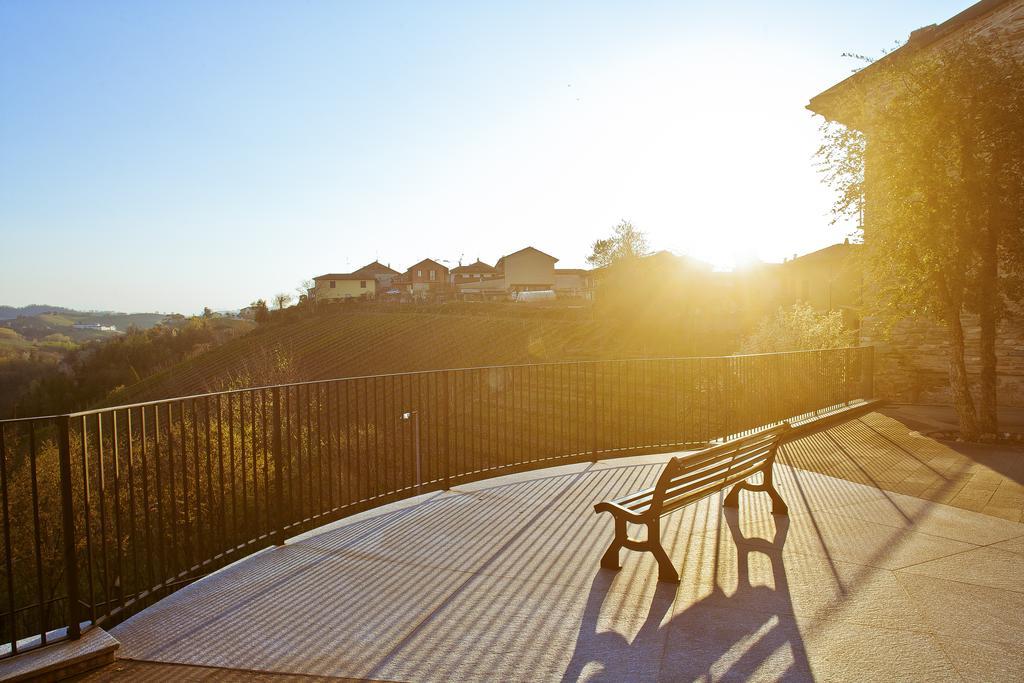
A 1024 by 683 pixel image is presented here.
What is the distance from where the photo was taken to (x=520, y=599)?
374 cm

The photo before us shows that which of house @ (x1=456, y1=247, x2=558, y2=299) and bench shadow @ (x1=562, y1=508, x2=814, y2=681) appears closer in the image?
bench shadow @ (x1=562, y1=508, x2=814, y2=681)

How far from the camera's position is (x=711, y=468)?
441 centimetres

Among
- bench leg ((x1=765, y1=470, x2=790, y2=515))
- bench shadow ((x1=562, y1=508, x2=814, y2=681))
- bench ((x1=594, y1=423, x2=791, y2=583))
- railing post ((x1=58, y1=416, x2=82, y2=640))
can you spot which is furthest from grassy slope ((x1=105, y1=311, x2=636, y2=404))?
railing post ((x1=58, y1=416, x2=82, y2=640))

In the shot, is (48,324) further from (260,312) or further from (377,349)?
(377,349)

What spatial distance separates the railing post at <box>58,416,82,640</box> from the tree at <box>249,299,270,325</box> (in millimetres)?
74901

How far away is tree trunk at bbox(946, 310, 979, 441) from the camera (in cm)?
907

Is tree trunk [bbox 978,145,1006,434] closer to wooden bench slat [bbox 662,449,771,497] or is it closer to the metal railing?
the metal railing

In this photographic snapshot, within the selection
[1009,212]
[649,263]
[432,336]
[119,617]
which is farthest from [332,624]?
[432,336]

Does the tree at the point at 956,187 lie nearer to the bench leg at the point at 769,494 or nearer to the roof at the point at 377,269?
the bench leg at the point at 769,494

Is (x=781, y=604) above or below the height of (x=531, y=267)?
below

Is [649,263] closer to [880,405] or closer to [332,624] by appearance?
[880,405]

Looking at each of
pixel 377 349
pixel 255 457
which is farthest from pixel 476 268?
pixel 255 457

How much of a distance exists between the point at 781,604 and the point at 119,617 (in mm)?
3916

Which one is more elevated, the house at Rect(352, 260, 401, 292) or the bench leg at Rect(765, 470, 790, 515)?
the house at Rect(352, 260, 401, 292)
